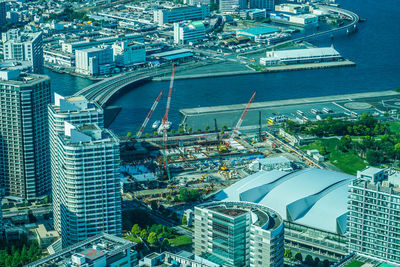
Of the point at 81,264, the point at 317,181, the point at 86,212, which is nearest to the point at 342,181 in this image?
the point at 317,181

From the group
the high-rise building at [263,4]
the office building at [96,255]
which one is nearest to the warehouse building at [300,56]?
the high-rise building at [263,4]

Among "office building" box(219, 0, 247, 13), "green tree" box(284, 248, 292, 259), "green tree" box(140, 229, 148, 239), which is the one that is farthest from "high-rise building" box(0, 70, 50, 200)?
"office building" box(219, 0, 247, 13)

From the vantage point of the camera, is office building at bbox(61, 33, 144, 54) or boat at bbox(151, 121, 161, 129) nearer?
boat at bbox(151, 121, 161, 129)

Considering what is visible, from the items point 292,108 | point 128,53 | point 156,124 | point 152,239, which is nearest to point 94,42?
point 128,53

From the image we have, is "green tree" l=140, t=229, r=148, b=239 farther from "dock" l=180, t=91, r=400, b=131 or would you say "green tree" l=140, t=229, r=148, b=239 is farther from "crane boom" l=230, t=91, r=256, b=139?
"dock" l=180, t=91, r=400, b=131

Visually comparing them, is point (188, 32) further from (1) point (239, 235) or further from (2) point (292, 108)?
(1) point (239, 235)
